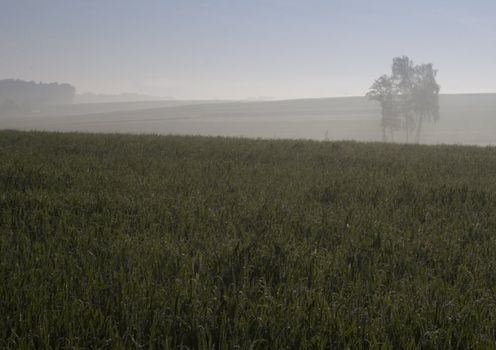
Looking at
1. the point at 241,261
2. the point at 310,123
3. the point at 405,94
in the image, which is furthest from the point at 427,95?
the point at 241,261

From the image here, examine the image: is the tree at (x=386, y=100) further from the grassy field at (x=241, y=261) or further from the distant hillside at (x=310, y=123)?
the grassy field at (x=241, y=261)

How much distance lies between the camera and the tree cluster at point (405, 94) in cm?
5859

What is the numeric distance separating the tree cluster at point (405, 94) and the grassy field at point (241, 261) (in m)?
54.6

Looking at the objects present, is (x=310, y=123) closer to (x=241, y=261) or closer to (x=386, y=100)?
(x=386, y=100)

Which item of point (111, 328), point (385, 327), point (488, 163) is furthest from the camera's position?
point (488, 163)

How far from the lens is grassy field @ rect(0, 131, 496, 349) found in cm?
235

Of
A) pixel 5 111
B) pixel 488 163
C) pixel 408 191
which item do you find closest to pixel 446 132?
pixel 488 163

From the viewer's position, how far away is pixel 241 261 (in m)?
3.46

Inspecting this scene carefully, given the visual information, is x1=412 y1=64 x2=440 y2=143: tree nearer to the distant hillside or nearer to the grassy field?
the distant hillside

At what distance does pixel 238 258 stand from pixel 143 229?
127 centimetres

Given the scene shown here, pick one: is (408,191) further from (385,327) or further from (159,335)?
(159,335)

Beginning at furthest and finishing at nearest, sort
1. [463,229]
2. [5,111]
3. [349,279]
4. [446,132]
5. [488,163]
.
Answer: [5,111]
[446,132]
[488,163]
[463,229]
[349,279]

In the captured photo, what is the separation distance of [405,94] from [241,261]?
63.3 m

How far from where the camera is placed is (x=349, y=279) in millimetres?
3211
